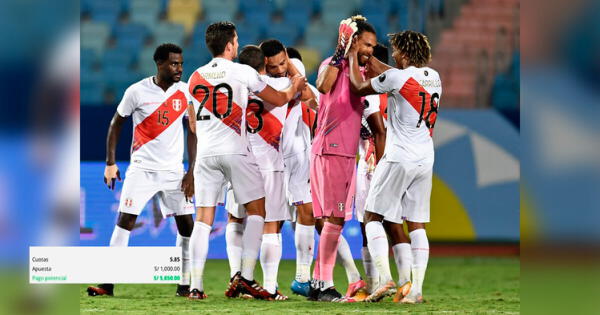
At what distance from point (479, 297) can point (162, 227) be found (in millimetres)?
5098

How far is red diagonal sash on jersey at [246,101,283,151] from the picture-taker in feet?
23.0

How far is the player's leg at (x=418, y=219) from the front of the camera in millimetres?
6145

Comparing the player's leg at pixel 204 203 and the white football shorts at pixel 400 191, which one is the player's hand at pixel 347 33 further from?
the player's leg at pixel 204 203

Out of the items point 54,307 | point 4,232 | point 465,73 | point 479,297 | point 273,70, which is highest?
point 465,73

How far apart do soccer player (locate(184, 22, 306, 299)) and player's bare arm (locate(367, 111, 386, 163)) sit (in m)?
0.70

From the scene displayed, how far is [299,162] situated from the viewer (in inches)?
282

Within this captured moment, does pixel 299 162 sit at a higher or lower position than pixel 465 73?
lower

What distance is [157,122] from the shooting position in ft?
24.2

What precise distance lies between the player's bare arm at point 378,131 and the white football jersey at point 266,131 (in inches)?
31.8

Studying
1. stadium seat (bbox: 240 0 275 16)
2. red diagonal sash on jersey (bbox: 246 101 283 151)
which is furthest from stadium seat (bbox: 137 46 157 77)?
red diagonal sash on jersey (bbox: 246 101 283 151)

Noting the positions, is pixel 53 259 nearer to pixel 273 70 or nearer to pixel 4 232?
pixel 4 232

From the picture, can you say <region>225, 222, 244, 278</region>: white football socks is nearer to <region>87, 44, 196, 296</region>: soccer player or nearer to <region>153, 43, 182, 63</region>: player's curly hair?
<region>87, 44, 196, 296</region>: soccer player

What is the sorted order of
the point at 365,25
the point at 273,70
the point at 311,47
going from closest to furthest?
the point at 365,25 → the point at 273,70 → the point at 311,47

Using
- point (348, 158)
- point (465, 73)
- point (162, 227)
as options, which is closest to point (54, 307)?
point (348, 158)
